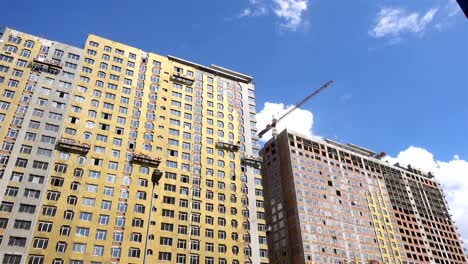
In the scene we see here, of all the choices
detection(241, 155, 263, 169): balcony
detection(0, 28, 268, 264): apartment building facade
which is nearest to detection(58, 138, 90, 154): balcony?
detection(0, 28, 268, 264): apartment building facade

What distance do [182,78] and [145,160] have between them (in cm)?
2533

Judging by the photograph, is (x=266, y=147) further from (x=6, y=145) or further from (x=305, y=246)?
(x=6, y=145)

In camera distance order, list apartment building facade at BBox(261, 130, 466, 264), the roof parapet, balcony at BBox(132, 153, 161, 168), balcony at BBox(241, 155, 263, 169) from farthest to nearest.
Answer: apartment building facade at BBox(261, 130, 466, 264)
the roof parapet
balcony at BBox(241, 155, 263, 169)
balcony at BBox(132, 153, 161, 168)

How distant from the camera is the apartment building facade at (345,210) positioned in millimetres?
111625

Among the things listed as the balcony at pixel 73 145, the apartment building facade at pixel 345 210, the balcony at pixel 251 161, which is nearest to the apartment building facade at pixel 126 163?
the balcony at pixel 73 145

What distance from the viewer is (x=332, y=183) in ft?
415

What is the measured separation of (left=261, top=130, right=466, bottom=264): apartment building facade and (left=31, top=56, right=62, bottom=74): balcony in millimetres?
62316

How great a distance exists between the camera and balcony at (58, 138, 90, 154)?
68.6 metres

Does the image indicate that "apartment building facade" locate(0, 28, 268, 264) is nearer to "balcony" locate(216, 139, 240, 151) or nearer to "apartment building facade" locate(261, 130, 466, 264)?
"balcony" locate(216, 139, 240, 151)

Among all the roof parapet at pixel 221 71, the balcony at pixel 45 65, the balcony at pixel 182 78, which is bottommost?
the balcony at pixel 45 65

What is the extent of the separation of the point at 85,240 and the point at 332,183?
8578cm

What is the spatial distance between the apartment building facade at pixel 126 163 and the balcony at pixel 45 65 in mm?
198

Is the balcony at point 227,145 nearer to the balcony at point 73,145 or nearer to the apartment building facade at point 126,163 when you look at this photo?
the apartment building facade at point 126,163

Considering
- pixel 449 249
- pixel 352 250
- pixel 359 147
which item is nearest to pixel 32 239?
pixel 352 250
